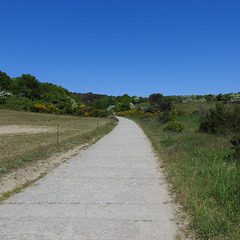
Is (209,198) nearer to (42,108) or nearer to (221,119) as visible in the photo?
(221,119)

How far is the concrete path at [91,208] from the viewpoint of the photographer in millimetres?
3139

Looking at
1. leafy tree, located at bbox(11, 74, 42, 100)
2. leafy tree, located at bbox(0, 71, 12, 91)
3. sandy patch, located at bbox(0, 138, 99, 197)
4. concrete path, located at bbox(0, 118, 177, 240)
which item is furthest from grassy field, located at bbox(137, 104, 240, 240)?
leafy tree, located at bbox(0, 71, 12, 91)

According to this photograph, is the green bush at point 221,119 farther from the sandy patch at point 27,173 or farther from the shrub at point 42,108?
the shrub at point 42,108

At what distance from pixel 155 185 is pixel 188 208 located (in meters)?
1.59

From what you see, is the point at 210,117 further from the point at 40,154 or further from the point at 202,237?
the point at 202,237

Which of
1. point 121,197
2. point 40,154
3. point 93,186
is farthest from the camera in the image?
point 40,154

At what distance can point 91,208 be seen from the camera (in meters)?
3.97

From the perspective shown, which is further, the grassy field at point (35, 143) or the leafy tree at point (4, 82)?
the leafy tree at point (4, 82)

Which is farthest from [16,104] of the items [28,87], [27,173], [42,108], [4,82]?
[27,173]

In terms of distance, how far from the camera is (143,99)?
164 meters

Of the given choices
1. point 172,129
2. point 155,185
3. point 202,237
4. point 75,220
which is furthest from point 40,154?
point 172,129

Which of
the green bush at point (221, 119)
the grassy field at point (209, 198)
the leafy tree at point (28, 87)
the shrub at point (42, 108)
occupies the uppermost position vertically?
the leafy tree at point (28, 87)

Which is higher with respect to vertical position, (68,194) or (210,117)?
(210,117)

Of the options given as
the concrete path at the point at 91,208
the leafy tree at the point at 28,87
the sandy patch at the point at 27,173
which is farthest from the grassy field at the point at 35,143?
the leafy tree at the point at 28,87
